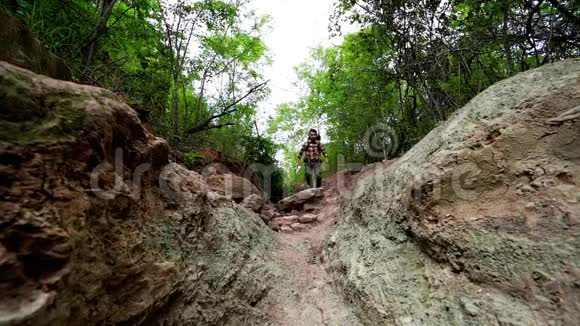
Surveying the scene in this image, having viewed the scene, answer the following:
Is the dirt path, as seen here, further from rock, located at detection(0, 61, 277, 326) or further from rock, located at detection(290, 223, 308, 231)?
rock, located at detection(290, 223, 308, 231)

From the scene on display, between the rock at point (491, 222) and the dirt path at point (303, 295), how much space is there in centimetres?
21

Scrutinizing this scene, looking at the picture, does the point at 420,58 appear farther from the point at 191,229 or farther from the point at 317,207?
the point at 191,229

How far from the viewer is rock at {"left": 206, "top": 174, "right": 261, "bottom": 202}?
5853mm

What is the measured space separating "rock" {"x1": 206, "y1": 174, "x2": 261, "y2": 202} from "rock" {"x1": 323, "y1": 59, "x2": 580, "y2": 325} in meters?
3.52

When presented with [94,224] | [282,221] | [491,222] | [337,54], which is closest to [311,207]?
[282,221]

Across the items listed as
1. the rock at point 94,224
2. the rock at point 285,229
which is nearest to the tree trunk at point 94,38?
the rock at point 94,224

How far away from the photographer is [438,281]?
→ 2133mm

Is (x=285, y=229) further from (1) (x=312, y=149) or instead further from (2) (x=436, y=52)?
(2) (x=436, y=52)

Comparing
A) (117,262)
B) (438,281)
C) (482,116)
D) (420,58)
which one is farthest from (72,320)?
(420,58)

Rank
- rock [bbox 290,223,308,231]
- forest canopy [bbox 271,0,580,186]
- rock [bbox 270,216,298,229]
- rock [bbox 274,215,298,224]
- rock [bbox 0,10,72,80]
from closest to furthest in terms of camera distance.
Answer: rock [bbox 0,10,72,80] → forest canopy [bbox 271,0,580,186] → rock [bbox 270,216,298,229] → rock [bbox 290,223,308,231] → rock [bbox 274,215,298,224]

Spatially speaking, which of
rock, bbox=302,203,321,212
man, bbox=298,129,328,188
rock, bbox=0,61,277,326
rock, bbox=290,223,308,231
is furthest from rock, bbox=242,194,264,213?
man, bbox=298,129,328,188

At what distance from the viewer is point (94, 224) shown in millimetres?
1604

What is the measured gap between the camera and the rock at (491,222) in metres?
1.69

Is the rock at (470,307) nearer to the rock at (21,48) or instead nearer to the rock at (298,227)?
the rock at (21,48)
